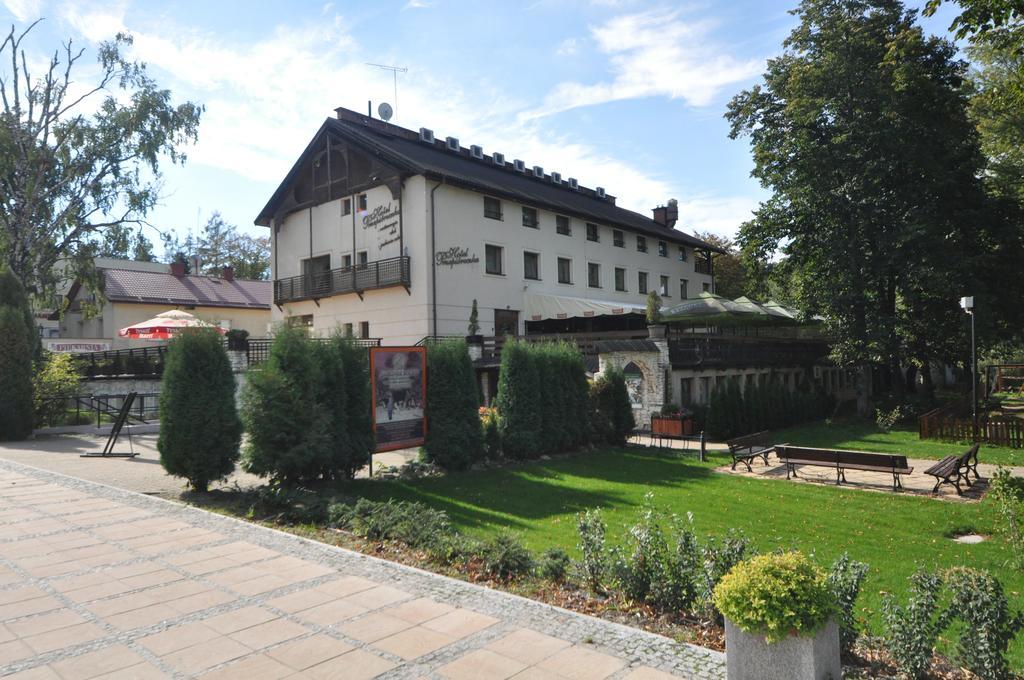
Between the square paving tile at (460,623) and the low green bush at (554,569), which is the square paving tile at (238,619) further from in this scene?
the low green bush at (554,569)

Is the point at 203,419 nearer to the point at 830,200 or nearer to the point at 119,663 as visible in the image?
the point at 119,663

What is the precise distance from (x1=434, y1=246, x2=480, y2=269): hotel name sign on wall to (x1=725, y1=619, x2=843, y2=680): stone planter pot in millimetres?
23277

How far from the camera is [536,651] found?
4.75 meters

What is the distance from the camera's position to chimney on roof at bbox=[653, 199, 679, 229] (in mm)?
46812

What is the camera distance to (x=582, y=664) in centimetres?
452

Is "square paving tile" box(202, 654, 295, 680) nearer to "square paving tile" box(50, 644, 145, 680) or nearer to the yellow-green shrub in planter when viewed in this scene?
"square paving tile" box(50, 644, 145, 680)

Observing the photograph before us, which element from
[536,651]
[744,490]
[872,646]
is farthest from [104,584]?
[744,490]

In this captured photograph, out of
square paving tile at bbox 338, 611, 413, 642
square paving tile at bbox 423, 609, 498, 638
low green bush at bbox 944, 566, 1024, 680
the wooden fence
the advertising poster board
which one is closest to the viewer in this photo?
low green bush at bbox 944, 566, 1024, 680

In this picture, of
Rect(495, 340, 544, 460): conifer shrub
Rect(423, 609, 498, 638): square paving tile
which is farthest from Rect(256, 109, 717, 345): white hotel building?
Rect(423, 609, 498, 638): square paving tile

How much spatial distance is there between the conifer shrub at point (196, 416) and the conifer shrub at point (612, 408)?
10.4m

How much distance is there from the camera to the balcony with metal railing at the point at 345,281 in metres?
26.8

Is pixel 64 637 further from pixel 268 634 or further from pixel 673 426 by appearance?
pixel 673 426

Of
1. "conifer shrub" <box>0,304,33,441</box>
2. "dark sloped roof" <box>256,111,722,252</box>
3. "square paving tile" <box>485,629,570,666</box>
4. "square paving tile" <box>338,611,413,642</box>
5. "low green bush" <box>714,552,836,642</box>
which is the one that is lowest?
"square paving tile" <box>485,629,570,666</box>

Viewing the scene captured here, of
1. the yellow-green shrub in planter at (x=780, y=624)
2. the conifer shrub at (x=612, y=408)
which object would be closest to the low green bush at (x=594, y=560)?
the yellow-green shrub in planter at (x=780, y=624)
